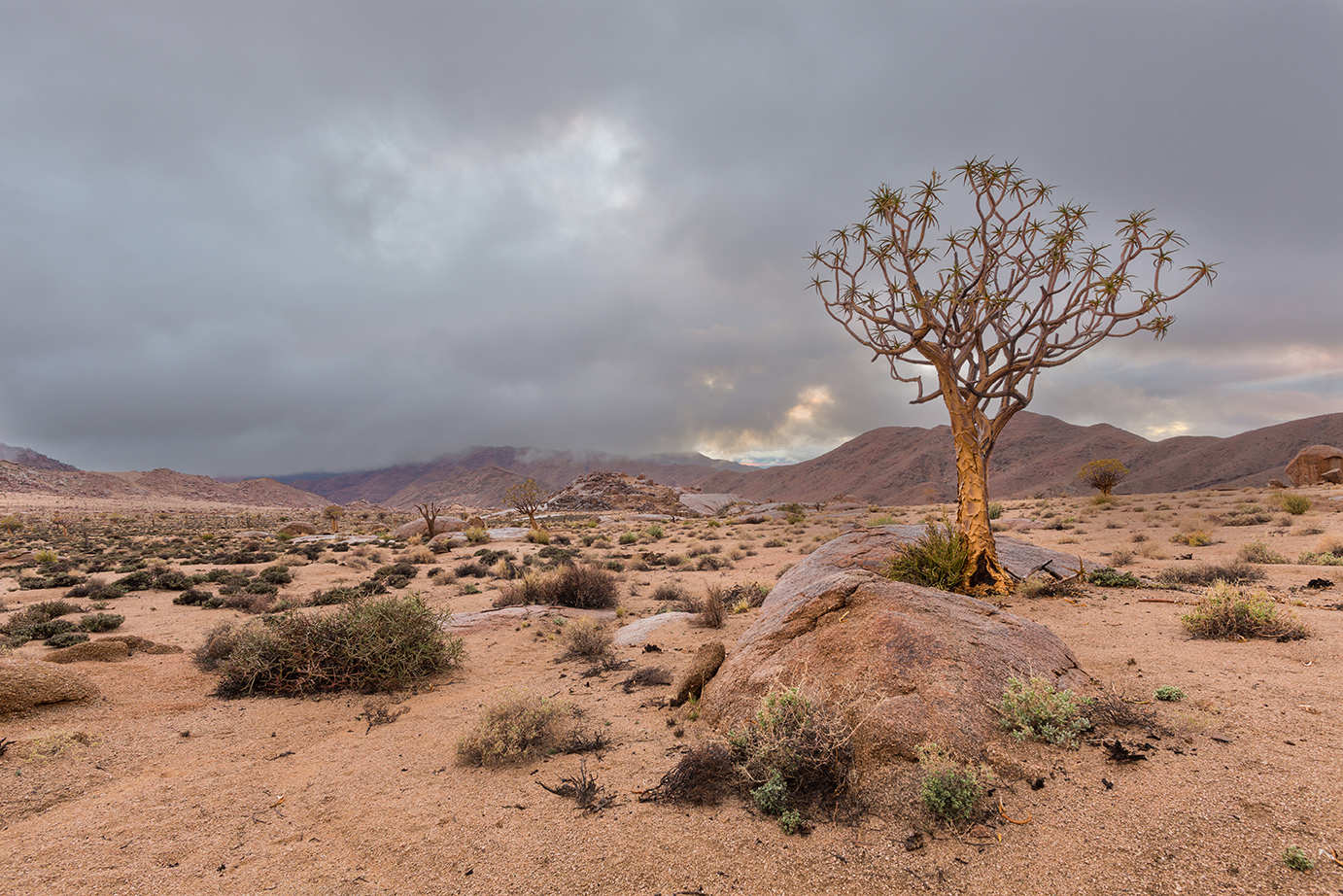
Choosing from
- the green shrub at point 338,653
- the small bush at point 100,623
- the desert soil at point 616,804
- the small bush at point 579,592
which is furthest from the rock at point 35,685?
the small bush at point 579,592

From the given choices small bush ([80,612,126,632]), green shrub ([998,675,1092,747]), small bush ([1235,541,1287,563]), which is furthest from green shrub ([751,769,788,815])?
small bush ([1235,541,1287,563])

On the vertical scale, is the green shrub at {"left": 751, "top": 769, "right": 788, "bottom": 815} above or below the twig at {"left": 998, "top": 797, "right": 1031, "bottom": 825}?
below

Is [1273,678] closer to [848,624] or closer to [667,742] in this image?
[848,624]

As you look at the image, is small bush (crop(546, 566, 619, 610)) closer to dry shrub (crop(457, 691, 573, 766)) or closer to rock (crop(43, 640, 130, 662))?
dry shrub (crop(457, 691, 573, 766))

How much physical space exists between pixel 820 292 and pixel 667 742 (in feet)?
30.0

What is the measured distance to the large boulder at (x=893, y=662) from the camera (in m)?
3.86

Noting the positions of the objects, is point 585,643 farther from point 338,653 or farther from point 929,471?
point 929,471

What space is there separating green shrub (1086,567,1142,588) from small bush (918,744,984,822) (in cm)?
808

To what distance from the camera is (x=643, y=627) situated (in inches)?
365

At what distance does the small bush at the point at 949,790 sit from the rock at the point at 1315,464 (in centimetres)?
4109

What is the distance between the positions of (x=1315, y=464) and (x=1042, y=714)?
41.2 m

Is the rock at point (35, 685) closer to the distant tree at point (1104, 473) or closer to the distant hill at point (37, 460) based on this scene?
the distant tree at point (1104, 473)

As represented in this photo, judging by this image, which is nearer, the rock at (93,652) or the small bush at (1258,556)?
the rock at (93,652)

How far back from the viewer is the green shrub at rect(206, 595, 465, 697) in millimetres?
6625
